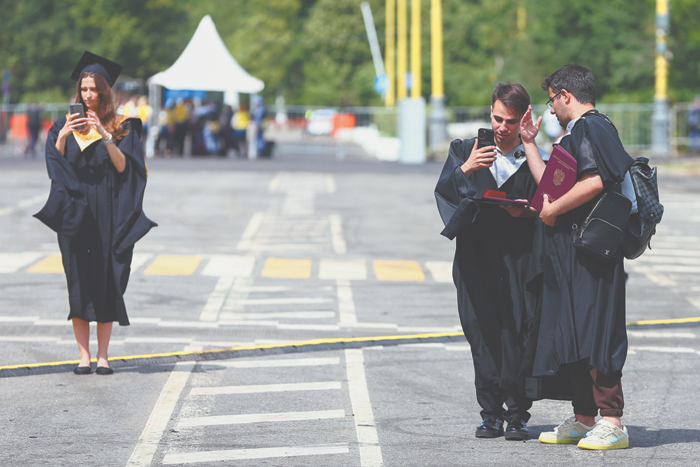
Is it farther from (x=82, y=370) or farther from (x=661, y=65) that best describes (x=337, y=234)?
(x=661, y=65)

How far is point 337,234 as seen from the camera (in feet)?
52.0

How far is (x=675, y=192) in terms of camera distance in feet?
77.6

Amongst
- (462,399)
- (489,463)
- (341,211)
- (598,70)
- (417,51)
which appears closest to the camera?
(489,463)

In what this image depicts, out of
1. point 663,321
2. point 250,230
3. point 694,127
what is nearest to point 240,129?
point 694,127

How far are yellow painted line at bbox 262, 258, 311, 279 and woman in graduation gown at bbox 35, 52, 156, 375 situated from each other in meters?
4.73

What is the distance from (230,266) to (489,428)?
23.1 ft

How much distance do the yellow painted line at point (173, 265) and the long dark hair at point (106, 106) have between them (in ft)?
15.3

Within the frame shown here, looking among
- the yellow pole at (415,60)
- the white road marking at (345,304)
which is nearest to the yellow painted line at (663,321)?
the white road marking at (345,304)

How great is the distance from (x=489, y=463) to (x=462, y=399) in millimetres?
1433

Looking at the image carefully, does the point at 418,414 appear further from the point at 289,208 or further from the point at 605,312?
the point at 289,208

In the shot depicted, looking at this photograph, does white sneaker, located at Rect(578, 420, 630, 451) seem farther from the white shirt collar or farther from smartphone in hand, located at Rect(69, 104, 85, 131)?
smartphone in hand, located at Rect(69, 104, 85, 131)

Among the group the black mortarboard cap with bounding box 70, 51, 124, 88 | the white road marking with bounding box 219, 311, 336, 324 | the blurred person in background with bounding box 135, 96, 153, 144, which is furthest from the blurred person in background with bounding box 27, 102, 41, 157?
the black mortarboard cap with bounding box 70, 51, 124, 88

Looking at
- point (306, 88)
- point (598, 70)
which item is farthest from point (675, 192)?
point (306, 88)

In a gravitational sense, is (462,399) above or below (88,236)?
below
